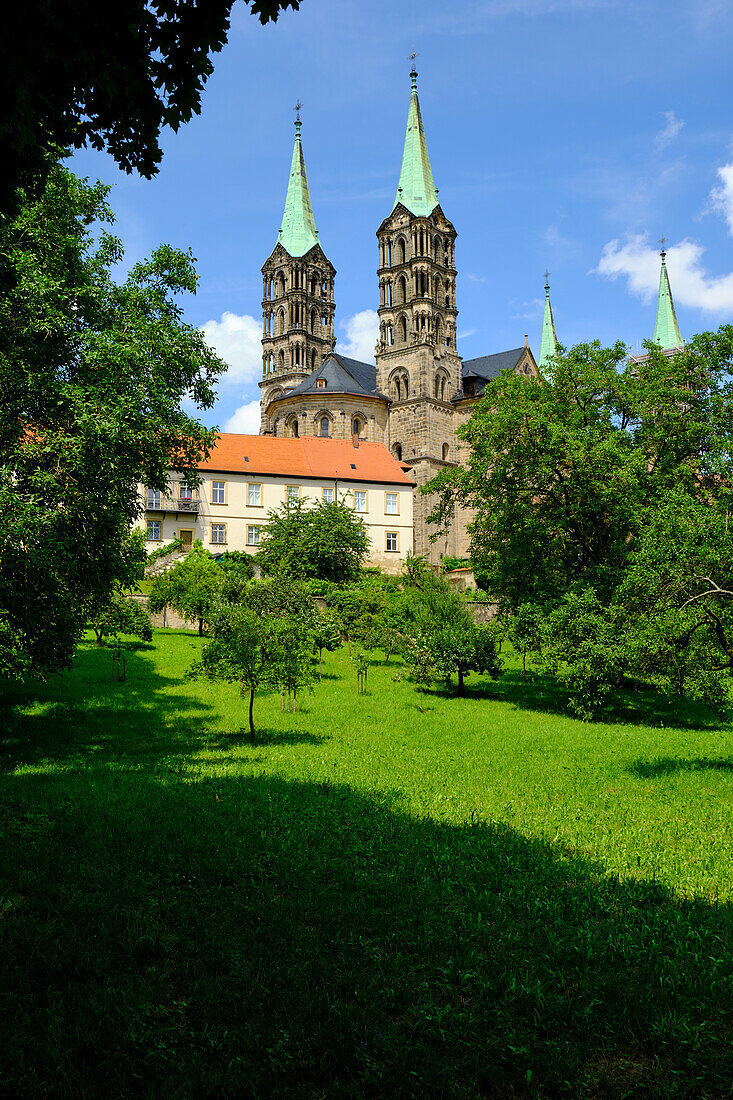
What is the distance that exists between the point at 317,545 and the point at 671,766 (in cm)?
2729

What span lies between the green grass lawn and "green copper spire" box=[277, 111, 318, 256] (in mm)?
85030

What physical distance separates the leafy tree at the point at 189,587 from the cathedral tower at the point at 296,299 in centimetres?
5213

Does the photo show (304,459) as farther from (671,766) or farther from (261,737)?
(671,766)

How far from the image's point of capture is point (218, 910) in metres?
6.08

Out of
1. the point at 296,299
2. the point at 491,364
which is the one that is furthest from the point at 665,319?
the point at 296,299

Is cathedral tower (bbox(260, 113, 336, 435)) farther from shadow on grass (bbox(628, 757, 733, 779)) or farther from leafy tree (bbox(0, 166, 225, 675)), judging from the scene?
shadow on grass (bbox(628, 757, 733, 779))

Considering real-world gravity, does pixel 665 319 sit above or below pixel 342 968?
above

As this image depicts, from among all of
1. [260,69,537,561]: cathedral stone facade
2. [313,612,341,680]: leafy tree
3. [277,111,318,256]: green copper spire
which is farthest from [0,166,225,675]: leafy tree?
[277,111,318,256]: green copper spire

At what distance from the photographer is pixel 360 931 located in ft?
19.3

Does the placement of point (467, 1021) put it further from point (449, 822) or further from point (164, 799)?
point (164, 799)

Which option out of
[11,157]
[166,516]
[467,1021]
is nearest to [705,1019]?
[467,1021]

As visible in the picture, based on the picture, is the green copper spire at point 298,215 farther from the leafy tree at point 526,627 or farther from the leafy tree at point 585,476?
the leafy tree at point 526,627

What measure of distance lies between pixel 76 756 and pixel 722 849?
10.9 meters

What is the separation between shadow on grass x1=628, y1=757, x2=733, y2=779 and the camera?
13.5 metres
